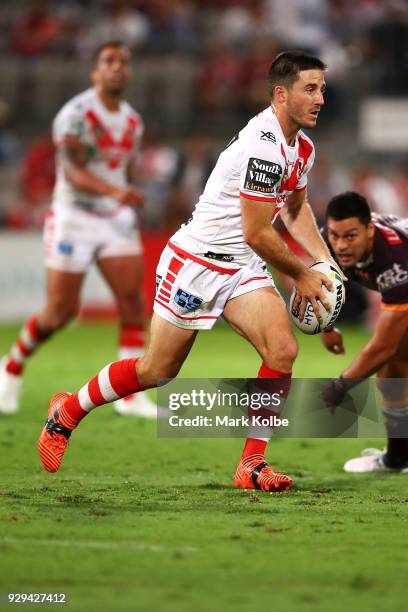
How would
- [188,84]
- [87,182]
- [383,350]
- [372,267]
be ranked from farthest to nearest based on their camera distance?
[188,84], [87,182], [372,267], [383,350]

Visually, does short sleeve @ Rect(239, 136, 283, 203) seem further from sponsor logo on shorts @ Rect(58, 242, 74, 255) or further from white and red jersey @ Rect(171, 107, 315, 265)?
sponsor logo on shorts @ Rect(58, 242, 74, 255)

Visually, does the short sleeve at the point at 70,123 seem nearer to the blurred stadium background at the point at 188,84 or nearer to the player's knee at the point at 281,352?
the player's knee at the point at 281,352

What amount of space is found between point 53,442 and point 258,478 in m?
1.16

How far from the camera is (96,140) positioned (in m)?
9.67

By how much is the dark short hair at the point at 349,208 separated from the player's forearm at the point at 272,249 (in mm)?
713

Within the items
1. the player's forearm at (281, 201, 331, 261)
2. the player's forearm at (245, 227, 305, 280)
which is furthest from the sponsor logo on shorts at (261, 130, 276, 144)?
the player's forearm at (281, 201, 331, 261)

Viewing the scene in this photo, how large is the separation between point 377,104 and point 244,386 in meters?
10.6

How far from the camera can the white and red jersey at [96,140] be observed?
958 centimetres

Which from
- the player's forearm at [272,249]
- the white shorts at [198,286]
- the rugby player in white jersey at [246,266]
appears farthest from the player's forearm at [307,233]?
the player's forearm at [272,249]

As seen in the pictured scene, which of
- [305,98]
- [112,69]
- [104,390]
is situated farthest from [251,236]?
[112,69]

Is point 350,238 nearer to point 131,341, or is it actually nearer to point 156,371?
point 156,371

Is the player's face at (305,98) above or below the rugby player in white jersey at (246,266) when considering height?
above

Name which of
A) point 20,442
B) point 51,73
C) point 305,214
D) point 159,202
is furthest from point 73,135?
point 51,73

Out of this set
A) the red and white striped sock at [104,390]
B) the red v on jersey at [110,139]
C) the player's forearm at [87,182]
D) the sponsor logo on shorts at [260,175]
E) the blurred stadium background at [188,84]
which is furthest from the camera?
the blurred stadium background at [188,84]
